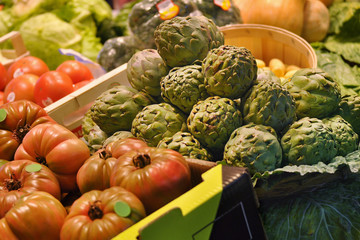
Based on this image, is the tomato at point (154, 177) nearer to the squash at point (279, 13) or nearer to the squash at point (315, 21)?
the squash at point (279, 13)

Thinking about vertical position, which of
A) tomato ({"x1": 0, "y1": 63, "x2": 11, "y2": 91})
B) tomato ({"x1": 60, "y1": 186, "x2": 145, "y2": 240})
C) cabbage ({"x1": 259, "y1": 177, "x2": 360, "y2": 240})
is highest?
tomato ({"x1": 60, "y1": 186, "x2": 145, "y2": 240})

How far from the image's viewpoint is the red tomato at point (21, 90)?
2.52 m

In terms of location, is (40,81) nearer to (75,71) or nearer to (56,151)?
(75,71)

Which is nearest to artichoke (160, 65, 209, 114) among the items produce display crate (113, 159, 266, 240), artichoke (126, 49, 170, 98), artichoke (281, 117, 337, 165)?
artichoke (126, 49, 170, 98)

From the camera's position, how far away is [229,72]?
156cm

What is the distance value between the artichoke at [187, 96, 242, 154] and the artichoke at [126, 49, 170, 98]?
0.98 feet

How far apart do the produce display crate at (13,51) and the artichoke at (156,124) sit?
6.79 feet

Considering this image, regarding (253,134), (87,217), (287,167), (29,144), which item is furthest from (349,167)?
(29,144)

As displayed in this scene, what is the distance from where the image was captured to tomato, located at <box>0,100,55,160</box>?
1598 mm

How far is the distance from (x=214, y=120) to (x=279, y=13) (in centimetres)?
177

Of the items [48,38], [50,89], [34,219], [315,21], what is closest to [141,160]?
[34,219]

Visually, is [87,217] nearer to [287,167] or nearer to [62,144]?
[62,144]

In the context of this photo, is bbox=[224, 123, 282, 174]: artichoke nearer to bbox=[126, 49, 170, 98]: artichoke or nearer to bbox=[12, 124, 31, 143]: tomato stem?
bbox=[126, 49, 170, 98]: artichoke

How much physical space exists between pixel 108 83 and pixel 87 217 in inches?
54.7
